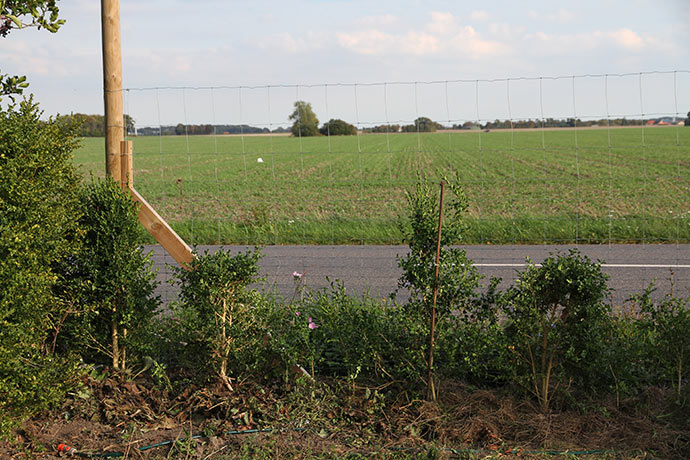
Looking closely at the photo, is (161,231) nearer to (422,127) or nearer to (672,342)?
(672,342)

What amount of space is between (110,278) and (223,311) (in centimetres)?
86

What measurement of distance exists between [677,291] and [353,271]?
425cm

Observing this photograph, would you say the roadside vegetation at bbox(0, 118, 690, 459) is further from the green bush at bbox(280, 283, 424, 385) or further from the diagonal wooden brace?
the diagonal wooden brace

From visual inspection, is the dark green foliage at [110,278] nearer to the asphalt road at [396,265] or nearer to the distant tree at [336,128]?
the asphalt road at [396,265]

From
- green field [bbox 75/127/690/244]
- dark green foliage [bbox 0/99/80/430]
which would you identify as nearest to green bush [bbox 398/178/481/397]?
green field [bbox 75/127/690/244]

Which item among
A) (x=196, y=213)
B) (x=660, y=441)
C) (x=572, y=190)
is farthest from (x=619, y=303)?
(x=572, y=190)

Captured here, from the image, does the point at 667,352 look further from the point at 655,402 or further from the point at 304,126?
the point at 304,126

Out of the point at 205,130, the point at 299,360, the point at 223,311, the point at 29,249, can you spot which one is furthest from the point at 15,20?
the point at 205,130

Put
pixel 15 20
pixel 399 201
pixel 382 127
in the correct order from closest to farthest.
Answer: pixel 15 20
pixel 382 127
pixel 399 201

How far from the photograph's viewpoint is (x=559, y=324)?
413 centimetres

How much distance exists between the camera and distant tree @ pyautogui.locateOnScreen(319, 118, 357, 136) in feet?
25.3

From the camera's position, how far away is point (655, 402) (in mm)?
4262

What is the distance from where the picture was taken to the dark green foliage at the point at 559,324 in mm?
4070

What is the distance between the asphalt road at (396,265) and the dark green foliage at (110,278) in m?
3.01
